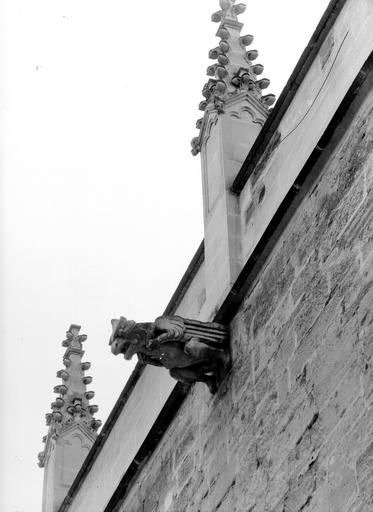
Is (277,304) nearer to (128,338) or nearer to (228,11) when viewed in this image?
(128,338)

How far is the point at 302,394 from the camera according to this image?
766 centimetres

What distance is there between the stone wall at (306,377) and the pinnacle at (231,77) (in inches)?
76.4

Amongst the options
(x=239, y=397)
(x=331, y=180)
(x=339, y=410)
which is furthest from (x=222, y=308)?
(x=339, y=410)

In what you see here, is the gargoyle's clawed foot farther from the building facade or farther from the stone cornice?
the stone cornice

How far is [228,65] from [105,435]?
2946 mm

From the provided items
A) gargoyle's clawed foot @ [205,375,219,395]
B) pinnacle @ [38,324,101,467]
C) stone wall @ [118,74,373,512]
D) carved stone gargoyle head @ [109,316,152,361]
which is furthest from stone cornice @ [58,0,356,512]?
pinnacle @ [38,324,101,467]

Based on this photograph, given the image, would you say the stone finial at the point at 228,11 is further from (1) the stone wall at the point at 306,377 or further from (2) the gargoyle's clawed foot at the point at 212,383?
(2) the gargoyle's clawed foot at the point at 212,383

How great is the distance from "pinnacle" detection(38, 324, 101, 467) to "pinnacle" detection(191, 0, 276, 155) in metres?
3.61

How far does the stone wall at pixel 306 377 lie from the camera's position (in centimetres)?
713

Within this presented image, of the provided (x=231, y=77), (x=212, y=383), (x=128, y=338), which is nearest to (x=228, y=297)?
(x=212, y=383)

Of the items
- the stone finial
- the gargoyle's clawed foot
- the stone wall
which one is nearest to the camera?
the stone wall

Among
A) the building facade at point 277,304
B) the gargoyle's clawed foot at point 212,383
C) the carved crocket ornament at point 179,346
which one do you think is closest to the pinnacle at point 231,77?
the building facade at point 277,304

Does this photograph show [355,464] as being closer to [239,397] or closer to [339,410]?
[339,410]

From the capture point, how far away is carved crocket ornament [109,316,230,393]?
884cm
